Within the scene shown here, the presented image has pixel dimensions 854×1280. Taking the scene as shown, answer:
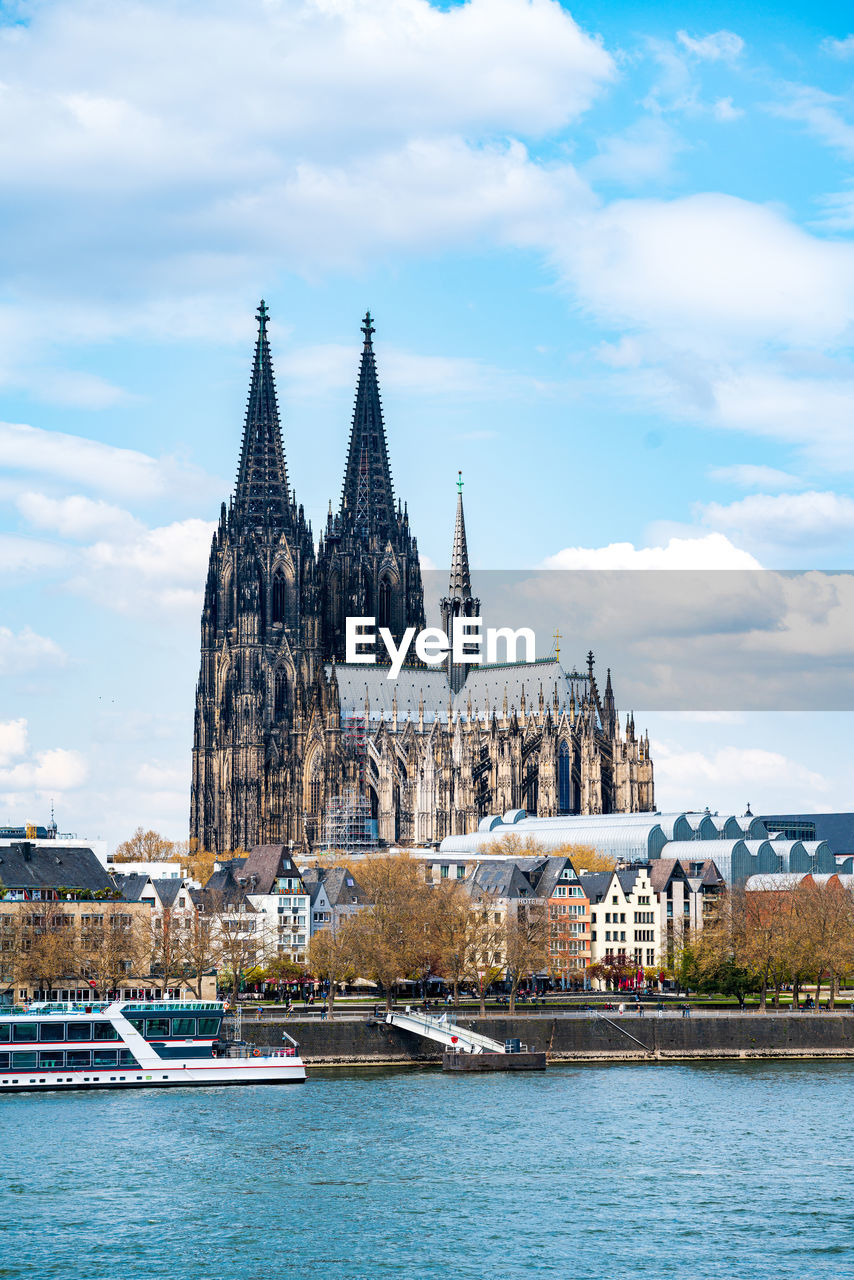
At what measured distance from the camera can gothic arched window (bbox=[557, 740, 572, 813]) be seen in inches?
7096

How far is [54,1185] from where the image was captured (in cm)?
6225

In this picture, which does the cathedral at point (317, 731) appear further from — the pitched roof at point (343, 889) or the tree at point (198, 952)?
the tree at point (198, 952)

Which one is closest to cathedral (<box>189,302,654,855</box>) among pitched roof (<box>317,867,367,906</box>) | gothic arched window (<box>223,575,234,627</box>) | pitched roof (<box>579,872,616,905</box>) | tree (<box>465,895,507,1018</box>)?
gothic arched window (<box>223,575,234,627</box>)

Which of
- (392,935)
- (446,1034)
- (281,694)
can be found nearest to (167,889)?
(392,935)

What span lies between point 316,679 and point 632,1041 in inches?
3855

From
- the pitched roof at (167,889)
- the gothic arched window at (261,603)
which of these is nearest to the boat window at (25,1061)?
the pitched roof at (167,889)

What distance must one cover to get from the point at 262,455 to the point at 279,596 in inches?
499

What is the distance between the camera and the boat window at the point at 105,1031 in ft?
284

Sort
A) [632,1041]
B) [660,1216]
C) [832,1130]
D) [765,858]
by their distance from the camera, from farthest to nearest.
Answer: [765,858], [632,1041], [832,1130], [660,1216]

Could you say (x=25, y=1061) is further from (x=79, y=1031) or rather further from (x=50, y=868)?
(x=50, y=868)

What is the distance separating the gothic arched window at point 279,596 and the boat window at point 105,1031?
106 m

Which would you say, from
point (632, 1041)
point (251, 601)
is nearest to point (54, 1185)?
point (632, 1041)

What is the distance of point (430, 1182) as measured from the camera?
63.4m

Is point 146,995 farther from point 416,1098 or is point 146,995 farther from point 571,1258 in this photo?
point 571,1258
